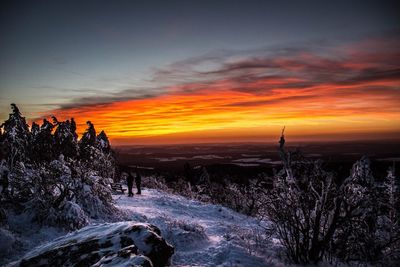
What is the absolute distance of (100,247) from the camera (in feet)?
28.9

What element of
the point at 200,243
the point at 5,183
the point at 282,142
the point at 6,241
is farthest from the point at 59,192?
the point at 282,142

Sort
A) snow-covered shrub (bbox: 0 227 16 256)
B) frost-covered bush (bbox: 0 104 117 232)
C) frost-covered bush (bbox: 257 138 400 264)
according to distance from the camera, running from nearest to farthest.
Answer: frost-covered bush (bbox: 257 138 400 264) < snow-covered shrub (bbox: 0 227 16 256) < frost-covered bush (bbox: 0 104 117 232)

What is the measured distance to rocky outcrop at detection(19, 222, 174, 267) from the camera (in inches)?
339

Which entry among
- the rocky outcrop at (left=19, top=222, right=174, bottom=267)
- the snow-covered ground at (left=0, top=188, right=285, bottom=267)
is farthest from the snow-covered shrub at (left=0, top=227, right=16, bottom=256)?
A: the rocky outcrop at (left=19, top=222, right=174, bottom=267)

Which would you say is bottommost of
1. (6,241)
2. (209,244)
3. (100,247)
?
(209,244)

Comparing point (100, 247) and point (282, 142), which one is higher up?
point (282, 142)

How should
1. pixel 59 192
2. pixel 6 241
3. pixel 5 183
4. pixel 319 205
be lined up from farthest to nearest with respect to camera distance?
pixel 59 192, pixel 5 183, pixel 6 241, pixel 319 205

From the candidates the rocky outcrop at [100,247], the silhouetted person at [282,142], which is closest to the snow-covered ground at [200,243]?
the rocky outcrop at [100,247]

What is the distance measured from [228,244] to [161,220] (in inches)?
182

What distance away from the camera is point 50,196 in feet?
46.3

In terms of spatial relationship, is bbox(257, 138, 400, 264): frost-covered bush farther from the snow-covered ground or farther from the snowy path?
the snowy path

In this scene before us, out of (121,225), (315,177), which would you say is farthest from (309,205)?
(121,225)

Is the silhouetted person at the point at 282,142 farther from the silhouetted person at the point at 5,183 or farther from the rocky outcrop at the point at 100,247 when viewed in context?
the silhouetted person at the point at 5,183

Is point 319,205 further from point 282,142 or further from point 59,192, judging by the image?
point 59,192
